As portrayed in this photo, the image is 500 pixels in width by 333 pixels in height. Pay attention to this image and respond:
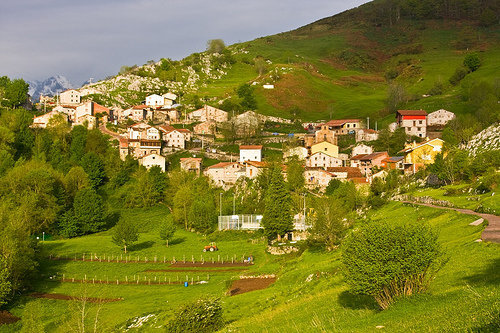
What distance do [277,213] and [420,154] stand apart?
3867 cm

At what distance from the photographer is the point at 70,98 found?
470 feet

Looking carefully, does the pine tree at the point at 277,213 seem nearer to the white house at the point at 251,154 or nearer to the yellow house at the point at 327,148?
the white house at the point at 251,154

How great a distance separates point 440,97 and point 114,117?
297ft

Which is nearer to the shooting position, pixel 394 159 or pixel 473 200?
pixel 473 200

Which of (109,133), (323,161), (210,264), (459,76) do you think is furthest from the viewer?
(459,76)

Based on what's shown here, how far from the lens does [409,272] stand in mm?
21266

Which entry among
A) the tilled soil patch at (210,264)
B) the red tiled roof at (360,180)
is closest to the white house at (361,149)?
the red tiled roof at (360,180)

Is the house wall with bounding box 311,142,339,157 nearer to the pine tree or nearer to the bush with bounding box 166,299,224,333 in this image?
the pine tree

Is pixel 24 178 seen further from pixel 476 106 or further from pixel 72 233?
pixel 476 106

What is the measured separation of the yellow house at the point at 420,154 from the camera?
91988 mm

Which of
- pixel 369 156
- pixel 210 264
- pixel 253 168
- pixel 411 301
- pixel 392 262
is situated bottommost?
pixel 210 264

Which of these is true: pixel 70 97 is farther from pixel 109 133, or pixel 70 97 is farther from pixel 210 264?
pixel 210 264

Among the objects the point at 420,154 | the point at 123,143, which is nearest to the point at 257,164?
the point at 420,154

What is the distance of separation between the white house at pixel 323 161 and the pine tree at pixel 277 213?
32.9 metres
